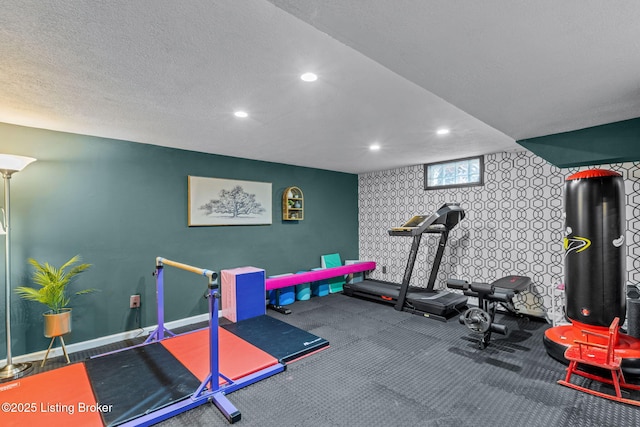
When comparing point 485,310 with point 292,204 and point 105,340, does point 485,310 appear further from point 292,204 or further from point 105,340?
point 105,340

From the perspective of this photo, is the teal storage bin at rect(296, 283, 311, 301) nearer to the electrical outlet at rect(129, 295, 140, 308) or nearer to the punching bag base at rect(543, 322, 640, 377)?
the electrical outlet at rect(129, 295, 140, 308)

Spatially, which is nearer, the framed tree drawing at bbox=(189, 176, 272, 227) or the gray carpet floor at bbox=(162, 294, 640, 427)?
the gray carpet floor at bbox=(162, 294, 640, 427)

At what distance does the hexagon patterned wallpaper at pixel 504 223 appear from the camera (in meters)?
3.87

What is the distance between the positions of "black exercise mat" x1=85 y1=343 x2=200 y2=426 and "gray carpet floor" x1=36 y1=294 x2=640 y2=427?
26 cm

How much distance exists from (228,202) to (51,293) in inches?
88.9

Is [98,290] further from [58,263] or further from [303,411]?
[303,411]

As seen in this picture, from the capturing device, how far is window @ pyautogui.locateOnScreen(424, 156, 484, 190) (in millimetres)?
4723

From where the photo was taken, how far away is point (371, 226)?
247 inches

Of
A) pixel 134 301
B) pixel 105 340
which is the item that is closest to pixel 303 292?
pixel 134 301

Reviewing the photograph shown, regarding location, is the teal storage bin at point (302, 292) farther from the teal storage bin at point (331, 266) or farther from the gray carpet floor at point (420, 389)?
the gray carpet floor at point (420, 389)

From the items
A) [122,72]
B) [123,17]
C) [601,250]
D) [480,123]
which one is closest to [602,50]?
[480,123]

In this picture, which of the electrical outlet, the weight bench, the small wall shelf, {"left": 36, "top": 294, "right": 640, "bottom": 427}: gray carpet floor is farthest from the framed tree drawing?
the weight bench

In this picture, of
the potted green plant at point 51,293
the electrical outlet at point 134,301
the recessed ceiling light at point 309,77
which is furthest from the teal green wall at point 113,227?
the recessed ceiling light at point 309,77

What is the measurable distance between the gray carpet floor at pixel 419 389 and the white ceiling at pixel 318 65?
229 cm
